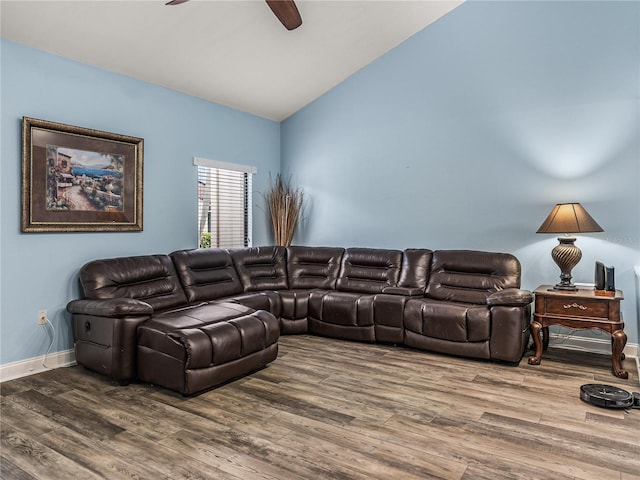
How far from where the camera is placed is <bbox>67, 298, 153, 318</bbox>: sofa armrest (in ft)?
10.6

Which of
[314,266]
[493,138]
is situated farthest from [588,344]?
[314,266]

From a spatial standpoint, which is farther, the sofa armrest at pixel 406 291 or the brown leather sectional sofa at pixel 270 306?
the sofa armrest at pixel 406 291

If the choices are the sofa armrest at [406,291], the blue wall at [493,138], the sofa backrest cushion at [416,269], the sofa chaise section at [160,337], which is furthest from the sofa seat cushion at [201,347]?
the blue wall at [493,138]

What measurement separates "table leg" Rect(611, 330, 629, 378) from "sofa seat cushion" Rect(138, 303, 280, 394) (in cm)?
274

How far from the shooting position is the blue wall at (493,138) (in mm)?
4012

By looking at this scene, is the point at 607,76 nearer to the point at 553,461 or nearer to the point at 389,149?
the point at 389,149

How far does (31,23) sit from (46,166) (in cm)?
110

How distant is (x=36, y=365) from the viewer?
3588 mm

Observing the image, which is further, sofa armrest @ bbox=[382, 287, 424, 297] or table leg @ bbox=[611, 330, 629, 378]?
sofa armrest @ bbox=[382, 287, 424, 297]

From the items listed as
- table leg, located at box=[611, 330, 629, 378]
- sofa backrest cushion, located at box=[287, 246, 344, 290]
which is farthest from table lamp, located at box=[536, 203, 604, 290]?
sofa backrest cushion, located at box=[287, 246, 344, 290]

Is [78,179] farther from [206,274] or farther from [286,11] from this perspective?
[286,11]

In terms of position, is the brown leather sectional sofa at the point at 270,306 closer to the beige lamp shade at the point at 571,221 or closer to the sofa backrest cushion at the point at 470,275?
the sofa backrest cushion at the point at 470,275

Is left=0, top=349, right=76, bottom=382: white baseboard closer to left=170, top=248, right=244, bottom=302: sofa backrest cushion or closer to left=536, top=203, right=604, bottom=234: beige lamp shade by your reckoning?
left=170, top=248, right=244, bottom=302: sofa backrest cushion

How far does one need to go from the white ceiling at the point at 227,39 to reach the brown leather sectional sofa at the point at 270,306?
1.86 metres
